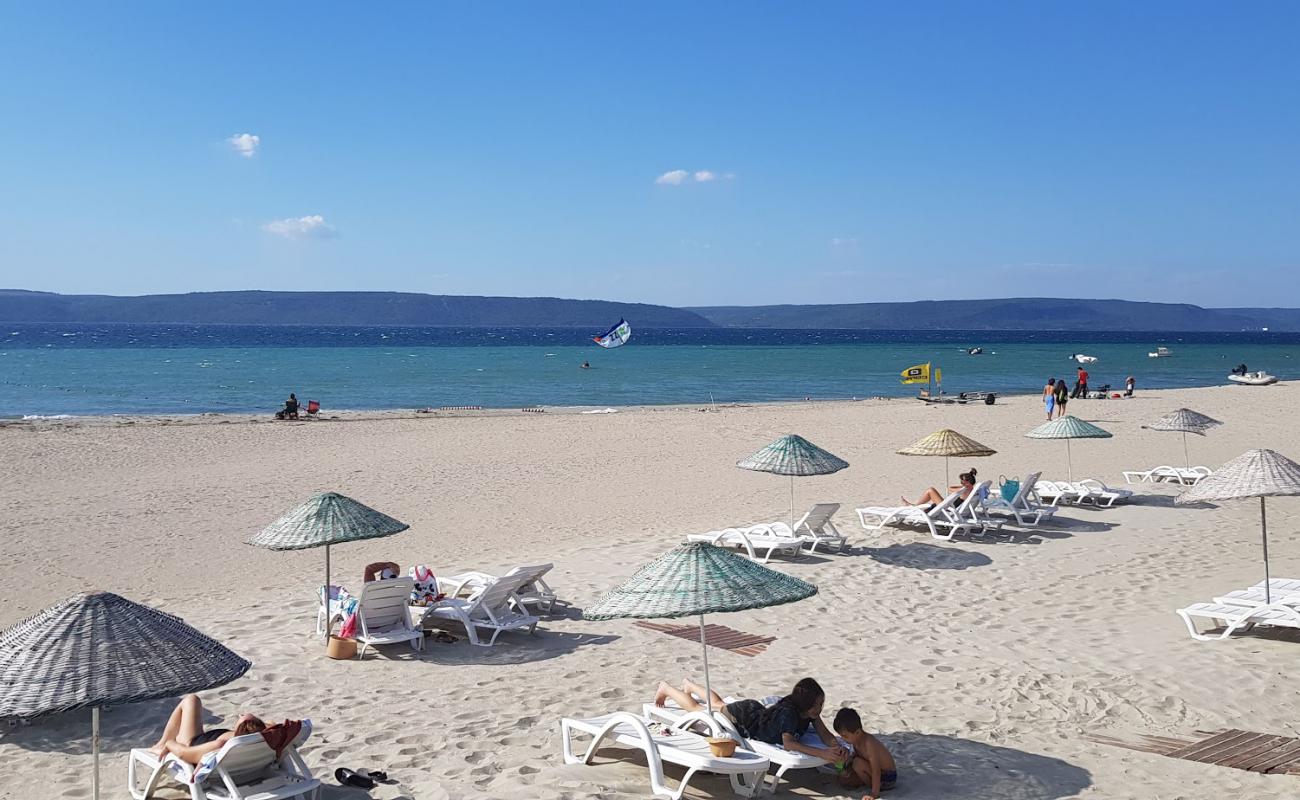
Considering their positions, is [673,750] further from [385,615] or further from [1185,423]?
[1185,423]

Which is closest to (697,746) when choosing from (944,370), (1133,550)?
(1133,550)

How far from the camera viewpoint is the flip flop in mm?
5895

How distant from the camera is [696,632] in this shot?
9391 mm

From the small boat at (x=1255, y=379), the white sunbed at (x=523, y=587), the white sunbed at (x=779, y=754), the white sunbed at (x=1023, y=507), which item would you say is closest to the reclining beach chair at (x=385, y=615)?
the white sunbed at (x=523, y=587)

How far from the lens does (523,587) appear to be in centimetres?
988

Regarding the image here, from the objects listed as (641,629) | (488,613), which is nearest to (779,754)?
(641,629)

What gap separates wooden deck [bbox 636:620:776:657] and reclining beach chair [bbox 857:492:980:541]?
460cm

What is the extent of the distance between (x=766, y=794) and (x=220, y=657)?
9.61ft

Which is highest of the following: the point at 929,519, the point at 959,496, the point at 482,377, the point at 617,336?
the point at 617,336

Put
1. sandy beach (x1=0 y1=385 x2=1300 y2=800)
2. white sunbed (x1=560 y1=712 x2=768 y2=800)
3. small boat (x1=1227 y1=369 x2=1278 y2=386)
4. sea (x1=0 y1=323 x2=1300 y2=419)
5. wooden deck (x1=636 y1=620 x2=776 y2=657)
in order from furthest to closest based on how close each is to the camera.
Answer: small boat (x1=1227 y1=369 x2=1278 y2=386) < sea (x1=0 y1=323 x2=1300 y2=419) < wooden deck (x1=636 y1=620 x2=776 y2=657) < sandy beach (x1=0 y1=385 x2=1300 y2=800) < white sunbed (x1=560 y1=712 x2=768 y2=800)

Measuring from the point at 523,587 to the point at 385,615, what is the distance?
142 centimetres

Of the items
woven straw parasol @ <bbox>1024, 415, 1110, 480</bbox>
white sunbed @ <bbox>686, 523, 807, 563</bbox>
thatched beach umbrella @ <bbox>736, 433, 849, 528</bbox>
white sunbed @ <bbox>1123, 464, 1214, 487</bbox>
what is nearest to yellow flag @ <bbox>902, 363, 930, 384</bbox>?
white sunbed @ <bbox>1123, 464, 1214, 487</bbox>

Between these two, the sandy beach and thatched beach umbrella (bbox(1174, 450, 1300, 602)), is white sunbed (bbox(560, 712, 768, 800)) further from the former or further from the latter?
thatched beach umbrella (bbox(1174, 450, 1300, 602))

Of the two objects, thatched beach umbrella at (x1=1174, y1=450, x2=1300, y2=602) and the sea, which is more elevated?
thatched beach umbrella at (x1=1174, y1=450, x2=1300, y2=602)
